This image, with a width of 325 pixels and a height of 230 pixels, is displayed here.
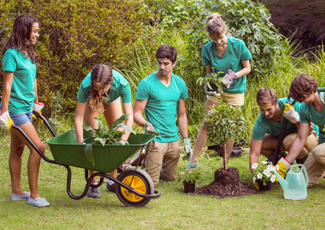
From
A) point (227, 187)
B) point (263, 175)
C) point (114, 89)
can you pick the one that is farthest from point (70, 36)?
point (263, 175)

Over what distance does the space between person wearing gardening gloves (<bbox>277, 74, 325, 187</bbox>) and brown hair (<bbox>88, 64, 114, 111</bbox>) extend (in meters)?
1.60

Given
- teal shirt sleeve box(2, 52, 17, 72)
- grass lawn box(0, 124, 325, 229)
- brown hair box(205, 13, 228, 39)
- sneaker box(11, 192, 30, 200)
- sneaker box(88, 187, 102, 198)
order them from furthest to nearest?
brown hair box(205, 13, 228, 39), sneaker box(88, 187, 102, 198), sneaker box(11, 192, 30, 200), teal shirt sleeve box(2, 52, 17, 72), grass lawn box(0, 124, 325, 229)

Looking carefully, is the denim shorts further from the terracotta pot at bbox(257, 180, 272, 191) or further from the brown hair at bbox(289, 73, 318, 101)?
the brown hair at bbox(289, 73, 318, 101)

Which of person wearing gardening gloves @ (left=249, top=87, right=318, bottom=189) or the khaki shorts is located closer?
person wearing gardening gloves @ (left=249, top=87, right=318, bottom=189)

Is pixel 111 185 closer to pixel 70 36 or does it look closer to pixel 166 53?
pixel 166 53

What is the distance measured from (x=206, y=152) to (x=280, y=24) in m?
3.93

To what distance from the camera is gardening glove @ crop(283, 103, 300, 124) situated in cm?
327

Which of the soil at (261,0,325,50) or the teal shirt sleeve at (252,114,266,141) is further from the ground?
the soil at (261,0,325,50)

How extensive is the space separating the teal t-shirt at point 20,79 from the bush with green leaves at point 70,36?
2.09 metres

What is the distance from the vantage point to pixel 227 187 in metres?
3.28

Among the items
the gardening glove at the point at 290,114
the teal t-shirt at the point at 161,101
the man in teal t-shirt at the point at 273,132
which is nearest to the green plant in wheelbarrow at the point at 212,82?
the teal t-shirt at the point at 161,101

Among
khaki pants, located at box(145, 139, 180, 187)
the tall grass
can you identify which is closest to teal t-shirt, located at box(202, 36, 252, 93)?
khaki pants, located at box(145, 139, 180, 187)

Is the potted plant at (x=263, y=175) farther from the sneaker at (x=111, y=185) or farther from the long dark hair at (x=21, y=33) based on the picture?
the long dark hair at (x=21, y=33)

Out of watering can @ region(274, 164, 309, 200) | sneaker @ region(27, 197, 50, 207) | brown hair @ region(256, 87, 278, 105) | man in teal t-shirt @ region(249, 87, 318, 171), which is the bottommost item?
sneaker @ region(27, 197, 50, 207)
